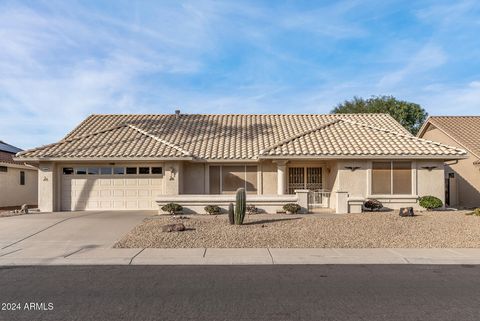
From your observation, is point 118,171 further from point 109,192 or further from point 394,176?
point 394,176

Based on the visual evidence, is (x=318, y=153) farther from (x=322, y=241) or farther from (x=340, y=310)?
(x=340, y=310)

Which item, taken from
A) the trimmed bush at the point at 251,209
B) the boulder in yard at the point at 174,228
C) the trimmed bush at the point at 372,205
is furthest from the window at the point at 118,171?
the trimmed bush at the point at 372,205

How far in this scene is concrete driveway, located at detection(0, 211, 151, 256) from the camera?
1261cm

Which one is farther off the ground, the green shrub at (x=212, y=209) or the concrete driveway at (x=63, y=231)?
the green shrub at (x=212, y=209)

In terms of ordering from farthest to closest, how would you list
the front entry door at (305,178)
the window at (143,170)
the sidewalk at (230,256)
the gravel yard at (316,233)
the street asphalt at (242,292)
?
the front entry door at (305,178)
the window at (143,170)
the gravel yard at (316,233)
the sidewalk at (230,256)
the street asphalt at (242,292)

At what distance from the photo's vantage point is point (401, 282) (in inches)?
339

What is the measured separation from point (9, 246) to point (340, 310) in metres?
9.77

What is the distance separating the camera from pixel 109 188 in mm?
21156

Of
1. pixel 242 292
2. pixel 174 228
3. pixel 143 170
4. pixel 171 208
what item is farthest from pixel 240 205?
pixel 143 170

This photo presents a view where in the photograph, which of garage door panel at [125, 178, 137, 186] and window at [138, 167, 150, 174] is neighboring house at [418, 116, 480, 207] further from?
garage door panel at [125, 178, 137, 186]

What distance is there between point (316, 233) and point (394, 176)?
27.7ft

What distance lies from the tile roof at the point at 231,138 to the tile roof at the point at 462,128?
11.8 feet

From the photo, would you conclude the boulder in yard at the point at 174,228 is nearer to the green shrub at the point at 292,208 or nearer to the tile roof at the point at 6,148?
the green shrub at the point at 292,208

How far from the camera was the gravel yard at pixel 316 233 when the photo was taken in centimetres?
1272
